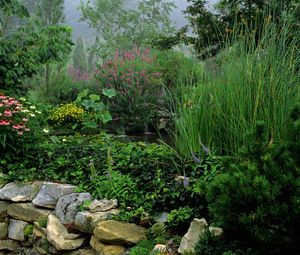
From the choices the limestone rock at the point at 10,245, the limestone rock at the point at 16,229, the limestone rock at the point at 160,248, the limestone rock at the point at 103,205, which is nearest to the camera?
the limestone rock at the point at 160,248

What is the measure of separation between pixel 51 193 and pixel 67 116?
449cm

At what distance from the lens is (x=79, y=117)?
30.1 ft

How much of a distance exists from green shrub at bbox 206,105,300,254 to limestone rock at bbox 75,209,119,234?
1.38 metres

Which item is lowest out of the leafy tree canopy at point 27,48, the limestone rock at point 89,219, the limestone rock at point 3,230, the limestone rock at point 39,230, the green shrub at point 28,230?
the limestone rock at point 3,230

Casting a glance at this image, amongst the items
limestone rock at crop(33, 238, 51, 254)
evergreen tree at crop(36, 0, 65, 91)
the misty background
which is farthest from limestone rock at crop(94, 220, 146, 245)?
the misty background

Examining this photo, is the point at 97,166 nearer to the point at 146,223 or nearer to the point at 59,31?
the point at 146,223

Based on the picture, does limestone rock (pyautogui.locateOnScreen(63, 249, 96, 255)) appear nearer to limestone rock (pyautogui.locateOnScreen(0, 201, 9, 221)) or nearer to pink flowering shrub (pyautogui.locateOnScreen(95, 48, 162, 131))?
limestone rock (pyautogui.locateOnScreen(0, 201, 9, 221))

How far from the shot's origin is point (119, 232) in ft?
12.8

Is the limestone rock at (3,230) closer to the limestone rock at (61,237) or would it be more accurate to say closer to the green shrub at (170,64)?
the limestone rock at (61,237)

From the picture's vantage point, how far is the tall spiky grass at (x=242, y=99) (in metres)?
4.12

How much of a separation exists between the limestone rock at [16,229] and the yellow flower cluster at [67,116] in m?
4.15

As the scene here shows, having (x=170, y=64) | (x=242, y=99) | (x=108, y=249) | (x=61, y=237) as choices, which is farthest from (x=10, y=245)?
(x=170, y=64)

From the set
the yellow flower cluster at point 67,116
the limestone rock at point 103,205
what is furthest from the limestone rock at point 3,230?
the yellow flower cluster at point 67,116

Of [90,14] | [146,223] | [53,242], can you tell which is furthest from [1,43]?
[90,14]
